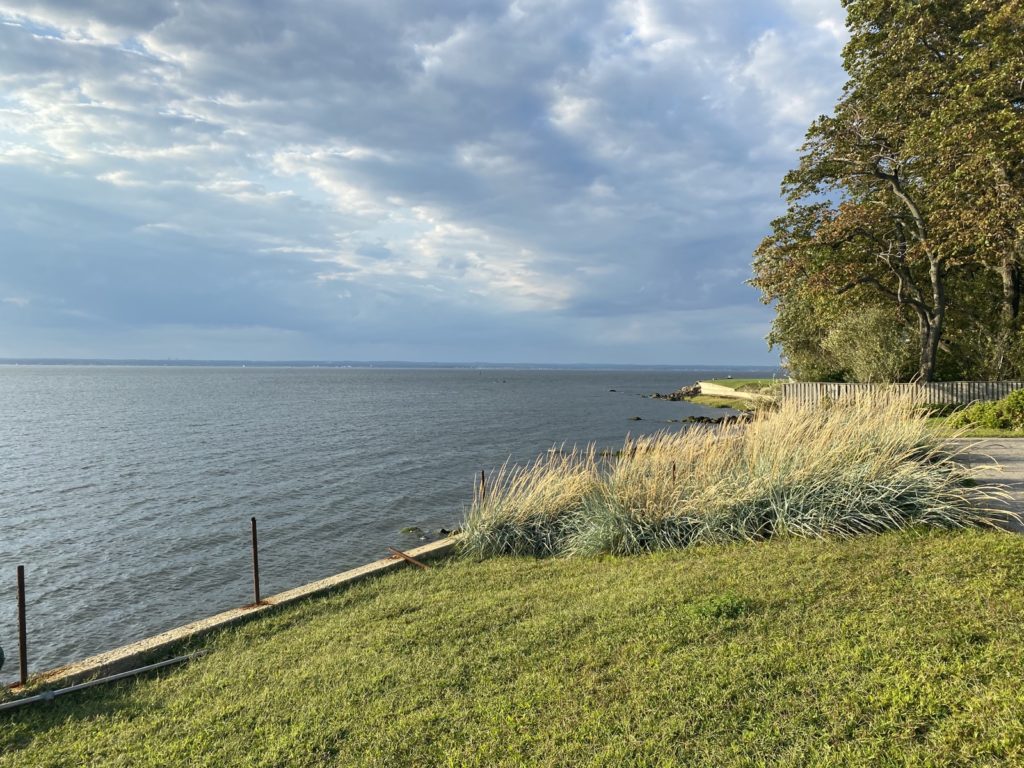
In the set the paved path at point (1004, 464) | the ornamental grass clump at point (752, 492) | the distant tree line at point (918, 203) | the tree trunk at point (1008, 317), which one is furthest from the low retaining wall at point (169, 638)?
the tree trunk at point (1008, 317)

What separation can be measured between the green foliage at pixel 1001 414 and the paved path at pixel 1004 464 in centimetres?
199

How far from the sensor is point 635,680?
4367 mm

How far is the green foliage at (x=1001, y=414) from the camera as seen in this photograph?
15.8 metres

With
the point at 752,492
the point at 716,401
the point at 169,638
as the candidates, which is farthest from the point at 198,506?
the point at 716,401

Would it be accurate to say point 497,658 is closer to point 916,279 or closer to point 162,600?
point 162,600

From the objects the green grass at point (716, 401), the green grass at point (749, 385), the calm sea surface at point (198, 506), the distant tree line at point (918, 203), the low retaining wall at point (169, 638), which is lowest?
the calm sea surface at point (198, 506)

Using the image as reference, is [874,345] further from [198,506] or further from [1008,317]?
[198,506]

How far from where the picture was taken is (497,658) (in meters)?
5.07

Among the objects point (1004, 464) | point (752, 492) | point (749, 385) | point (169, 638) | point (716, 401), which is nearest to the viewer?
point (169, 638)

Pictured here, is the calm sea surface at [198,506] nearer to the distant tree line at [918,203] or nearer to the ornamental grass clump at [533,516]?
the ornamental grass clump at [533,516]

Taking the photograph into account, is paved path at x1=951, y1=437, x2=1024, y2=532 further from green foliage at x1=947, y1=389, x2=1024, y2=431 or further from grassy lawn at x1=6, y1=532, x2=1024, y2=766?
grassy lawn at x1=6, y1=532, x2=1024, y2=766

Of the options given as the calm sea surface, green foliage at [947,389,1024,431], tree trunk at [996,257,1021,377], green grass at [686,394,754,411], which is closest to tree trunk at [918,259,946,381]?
tree trunk at [996,257,1021,377]

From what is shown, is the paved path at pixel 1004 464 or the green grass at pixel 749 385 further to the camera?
the green grass at pixel 749 385

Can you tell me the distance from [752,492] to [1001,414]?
1267 cm
